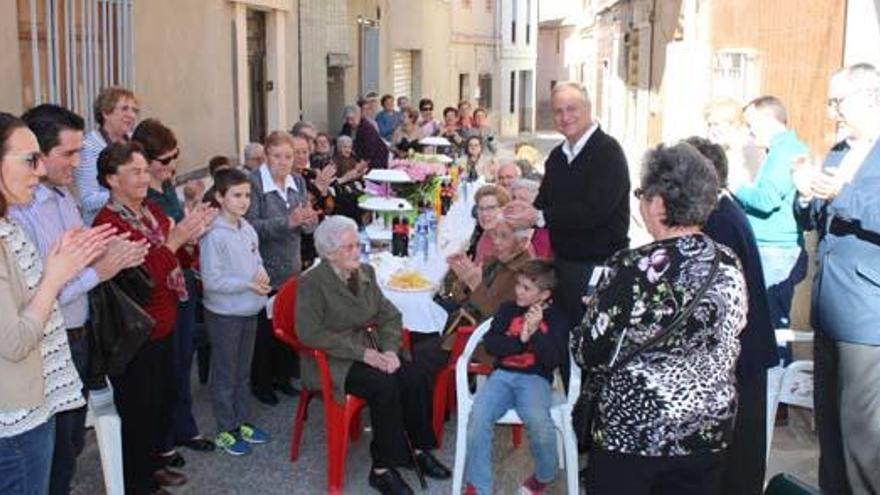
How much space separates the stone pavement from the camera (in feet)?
14.4

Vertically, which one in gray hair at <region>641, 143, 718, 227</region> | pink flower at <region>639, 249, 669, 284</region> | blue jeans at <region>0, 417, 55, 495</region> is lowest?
blue jeans at <region>0, 417, 55, 495</region>

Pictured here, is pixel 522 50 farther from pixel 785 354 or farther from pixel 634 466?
pixel 634 466

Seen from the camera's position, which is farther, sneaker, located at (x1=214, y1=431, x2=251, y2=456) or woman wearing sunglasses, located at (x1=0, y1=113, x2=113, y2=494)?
sneaker, located at (x1=214, y1=431, x2=251, y2=456)

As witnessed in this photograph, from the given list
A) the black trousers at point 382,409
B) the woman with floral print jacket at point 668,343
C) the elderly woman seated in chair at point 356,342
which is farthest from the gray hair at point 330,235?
the woman with floral print jacket at point 668,343

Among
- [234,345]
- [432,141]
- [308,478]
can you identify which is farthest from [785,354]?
[432,141]

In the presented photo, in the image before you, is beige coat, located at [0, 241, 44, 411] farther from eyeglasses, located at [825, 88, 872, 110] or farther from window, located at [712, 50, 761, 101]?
window, located at [712, 50, 761, 101]

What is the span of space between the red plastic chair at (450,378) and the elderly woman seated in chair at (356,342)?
0.96ft

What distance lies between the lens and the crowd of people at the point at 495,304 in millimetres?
2684

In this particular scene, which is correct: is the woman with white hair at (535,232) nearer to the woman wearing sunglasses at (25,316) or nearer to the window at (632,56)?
the woman wearing sunglasses at (25,316)

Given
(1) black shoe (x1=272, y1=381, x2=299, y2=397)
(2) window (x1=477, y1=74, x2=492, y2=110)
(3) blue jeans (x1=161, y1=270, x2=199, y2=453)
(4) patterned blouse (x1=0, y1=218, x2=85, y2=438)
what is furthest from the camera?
(2) window (x1=477, y1=74, x2=492, y2=110)

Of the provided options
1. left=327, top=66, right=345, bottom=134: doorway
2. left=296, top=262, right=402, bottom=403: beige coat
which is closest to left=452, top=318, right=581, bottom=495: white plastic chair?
left=296, top=262, right=402, bottom=403: beige coat

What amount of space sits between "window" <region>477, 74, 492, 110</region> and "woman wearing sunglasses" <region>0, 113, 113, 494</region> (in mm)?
26878

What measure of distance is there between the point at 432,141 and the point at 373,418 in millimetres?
7234

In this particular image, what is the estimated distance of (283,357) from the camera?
5625mm
